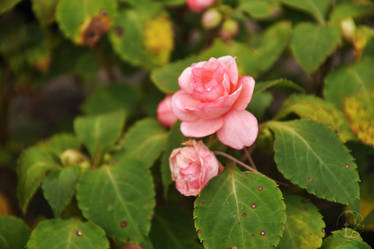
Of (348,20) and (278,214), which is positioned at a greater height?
(348,20)

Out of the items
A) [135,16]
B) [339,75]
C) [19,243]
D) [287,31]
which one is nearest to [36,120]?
[135,16]

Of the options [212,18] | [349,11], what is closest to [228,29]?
[212,18]

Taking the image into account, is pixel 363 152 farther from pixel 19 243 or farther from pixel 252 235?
pixel 19 243

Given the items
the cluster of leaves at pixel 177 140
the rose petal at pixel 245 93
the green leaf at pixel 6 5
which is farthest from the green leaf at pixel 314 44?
the green leaf at pixel 6 5

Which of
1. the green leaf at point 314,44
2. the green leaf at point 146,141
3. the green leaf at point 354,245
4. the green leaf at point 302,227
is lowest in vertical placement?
the green leaf at point 302,227

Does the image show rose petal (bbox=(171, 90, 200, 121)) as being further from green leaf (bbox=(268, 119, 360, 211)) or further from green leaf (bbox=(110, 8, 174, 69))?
green leaf (bbox=(110, 8, 174, 69))

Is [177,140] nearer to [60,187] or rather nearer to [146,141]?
[146,141]

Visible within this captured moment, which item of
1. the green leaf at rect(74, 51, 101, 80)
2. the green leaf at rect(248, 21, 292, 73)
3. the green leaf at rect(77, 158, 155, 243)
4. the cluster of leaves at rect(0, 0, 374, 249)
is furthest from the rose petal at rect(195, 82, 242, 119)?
the green leaf at rect(74, 51, 101, 80)

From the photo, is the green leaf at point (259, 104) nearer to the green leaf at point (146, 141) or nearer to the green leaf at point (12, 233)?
the green leaf at point (146, 141)
